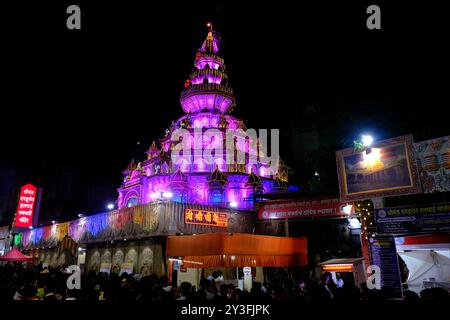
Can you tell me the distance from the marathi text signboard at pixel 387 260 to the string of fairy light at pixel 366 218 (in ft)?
1.01

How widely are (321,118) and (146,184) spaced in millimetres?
18927

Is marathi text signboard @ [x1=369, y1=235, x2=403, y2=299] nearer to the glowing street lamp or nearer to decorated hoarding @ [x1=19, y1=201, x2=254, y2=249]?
the glowing street lamp

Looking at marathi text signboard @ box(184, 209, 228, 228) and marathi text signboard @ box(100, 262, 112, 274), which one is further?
marathi text signboard @ box(100, 262, 112, 274)

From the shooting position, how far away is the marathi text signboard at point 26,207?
1578 inches

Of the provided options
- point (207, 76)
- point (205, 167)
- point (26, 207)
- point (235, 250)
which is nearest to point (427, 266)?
point (235, 250)

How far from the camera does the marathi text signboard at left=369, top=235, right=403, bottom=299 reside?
10.8m

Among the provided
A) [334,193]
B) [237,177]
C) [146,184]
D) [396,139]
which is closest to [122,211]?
[146,184]

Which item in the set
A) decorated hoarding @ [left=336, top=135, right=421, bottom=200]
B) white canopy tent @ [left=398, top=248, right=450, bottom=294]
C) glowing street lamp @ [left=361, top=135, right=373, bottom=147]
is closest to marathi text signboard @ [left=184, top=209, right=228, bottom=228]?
decorated hoarding @ [left=336, top=135, right=421, bottom=200]

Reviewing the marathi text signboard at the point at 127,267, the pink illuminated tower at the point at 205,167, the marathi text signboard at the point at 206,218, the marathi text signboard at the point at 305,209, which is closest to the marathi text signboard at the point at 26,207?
the pink illuminated tower at the point at 205,167

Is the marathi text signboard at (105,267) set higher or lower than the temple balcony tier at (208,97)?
lower

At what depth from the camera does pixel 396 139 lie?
451 inches

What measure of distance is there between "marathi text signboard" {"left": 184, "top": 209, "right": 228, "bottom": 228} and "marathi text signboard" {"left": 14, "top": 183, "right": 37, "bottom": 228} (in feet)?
93.9

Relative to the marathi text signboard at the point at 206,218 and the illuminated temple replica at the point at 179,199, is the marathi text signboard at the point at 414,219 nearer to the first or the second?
the illuminated temple replica at the point at 179,199
